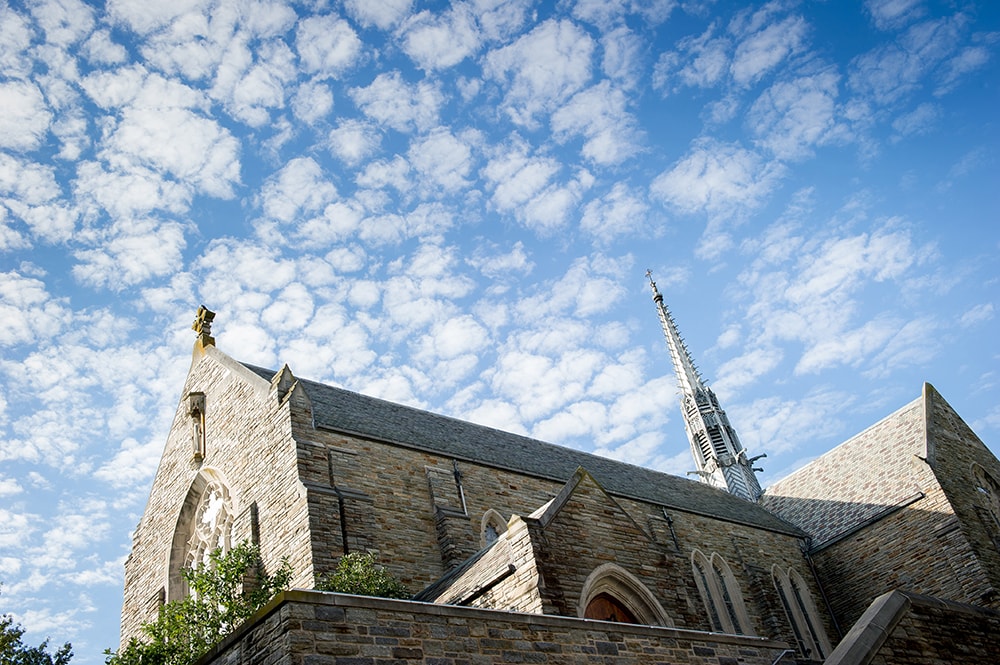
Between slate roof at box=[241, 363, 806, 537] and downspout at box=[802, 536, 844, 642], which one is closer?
slate roof at box=[241, 363, 806, 537]

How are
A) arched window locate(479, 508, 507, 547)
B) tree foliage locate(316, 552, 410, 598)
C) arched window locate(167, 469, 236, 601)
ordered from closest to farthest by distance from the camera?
1. tree foliage locate(316, 552, 410, 598)
2. arched window locate(167, 469, 236, 601)
3. arched window locate(479, 508, 507, 547)

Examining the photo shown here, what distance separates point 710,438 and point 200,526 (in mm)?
29249

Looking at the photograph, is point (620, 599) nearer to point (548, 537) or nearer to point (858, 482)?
point (548, 537)

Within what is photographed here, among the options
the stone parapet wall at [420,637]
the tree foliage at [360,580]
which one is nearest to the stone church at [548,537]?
the stone parapet wall at [420,637]

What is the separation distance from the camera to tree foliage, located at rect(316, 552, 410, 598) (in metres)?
14.5

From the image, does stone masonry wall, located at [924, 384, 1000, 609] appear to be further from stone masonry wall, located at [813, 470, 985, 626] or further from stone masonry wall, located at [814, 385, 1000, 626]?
stone masonry wall, located at [813, 470, 985, 626]

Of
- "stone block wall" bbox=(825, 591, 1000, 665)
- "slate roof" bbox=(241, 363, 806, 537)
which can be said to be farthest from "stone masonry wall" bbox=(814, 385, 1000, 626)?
"stone block wall" bbox=(825, 591, 1000, 665)

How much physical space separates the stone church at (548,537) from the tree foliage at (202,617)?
93 cm

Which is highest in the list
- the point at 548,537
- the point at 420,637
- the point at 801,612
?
the point at 801,612

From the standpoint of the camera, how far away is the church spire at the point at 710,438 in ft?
136

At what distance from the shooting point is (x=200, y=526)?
21.7 meters

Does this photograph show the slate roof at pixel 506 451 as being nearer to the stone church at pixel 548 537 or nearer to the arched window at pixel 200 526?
the stone church at pixel 548 537

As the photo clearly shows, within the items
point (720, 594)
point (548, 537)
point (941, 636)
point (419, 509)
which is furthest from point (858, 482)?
point (548, 537)

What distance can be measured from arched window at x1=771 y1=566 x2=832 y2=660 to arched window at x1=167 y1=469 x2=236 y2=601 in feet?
58.2
